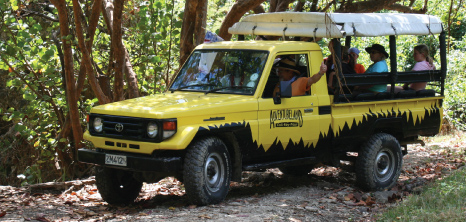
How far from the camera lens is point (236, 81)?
7574 mm

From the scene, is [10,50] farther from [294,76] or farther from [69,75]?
[294,76]

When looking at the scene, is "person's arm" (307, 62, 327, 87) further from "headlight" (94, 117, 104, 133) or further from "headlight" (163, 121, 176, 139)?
"headlight" (94, 117, 104, 133)

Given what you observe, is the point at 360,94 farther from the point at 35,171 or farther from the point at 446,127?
the point at 446,127

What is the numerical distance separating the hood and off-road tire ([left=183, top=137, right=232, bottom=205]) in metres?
0.36

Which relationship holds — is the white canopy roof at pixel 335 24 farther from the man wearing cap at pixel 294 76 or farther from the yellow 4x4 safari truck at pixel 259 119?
the man wearing cap at pixel 294 76

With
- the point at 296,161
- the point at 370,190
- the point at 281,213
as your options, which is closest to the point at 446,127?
the point at 370,190

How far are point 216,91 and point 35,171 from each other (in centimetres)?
511

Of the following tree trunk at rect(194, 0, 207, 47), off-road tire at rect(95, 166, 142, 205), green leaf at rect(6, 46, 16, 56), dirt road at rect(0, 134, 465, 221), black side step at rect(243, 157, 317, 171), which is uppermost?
tree trunk at rect(194, 0, 207, 47)

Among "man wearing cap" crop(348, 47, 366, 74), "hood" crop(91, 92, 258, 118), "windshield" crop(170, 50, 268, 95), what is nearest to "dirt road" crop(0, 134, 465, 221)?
"hood" crop(91, 92, 258, 118)

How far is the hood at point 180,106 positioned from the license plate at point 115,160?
0.45m

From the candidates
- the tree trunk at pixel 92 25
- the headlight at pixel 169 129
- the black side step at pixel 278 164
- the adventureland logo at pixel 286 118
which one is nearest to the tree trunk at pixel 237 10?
the tree trunk at pixel 92 25

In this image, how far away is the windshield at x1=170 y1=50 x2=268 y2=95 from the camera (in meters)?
7.52

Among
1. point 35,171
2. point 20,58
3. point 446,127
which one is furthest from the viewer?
point 446,127

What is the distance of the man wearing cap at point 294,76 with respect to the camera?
7.76 meters
